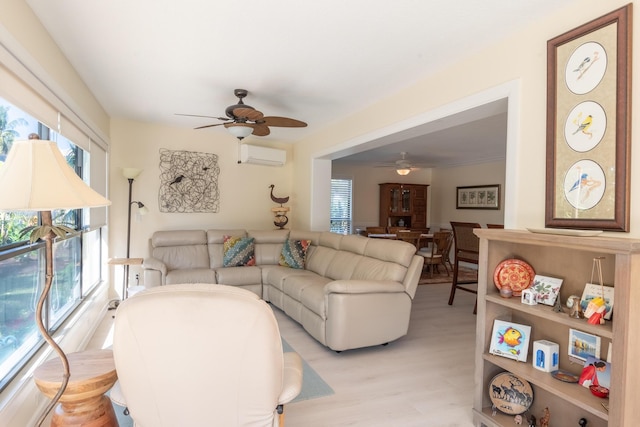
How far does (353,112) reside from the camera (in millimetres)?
4102

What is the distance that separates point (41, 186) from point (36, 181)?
0.9 inches

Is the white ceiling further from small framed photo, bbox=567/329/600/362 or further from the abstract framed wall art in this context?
small framed photo, bbox=567/329/600/362

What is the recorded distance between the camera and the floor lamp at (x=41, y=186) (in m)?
1.21

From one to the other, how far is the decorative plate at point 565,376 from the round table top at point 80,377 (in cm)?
212

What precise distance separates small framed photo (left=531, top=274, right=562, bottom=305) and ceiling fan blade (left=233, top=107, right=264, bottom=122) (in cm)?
237

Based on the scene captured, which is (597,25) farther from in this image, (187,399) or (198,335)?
(187,399)

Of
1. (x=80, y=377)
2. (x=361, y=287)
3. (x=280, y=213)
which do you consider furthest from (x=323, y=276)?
(x=80, y=377)

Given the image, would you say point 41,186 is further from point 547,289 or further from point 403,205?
point 403,205

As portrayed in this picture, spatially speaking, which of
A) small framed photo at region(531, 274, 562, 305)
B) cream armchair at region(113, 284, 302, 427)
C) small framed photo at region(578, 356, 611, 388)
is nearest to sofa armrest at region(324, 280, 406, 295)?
small framed photo at region(531, 274, 562, 305)

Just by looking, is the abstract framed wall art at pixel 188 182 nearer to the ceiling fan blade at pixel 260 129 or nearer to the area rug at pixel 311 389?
the ceiling fan blade at pixel 260 129

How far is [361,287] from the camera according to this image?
305 cm

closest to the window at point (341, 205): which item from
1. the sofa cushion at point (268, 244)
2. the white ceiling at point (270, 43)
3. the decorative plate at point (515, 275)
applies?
the sofa cushion at point (268, 244)

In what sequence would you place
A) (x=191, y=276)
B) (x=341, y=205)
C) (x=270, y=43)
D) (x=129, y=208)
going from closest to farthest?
(x=270, y=43), (x=191, y=276), (x=129, y=208), (x=341, y=205)

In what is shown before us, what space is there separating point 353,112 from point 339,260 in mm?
1770
